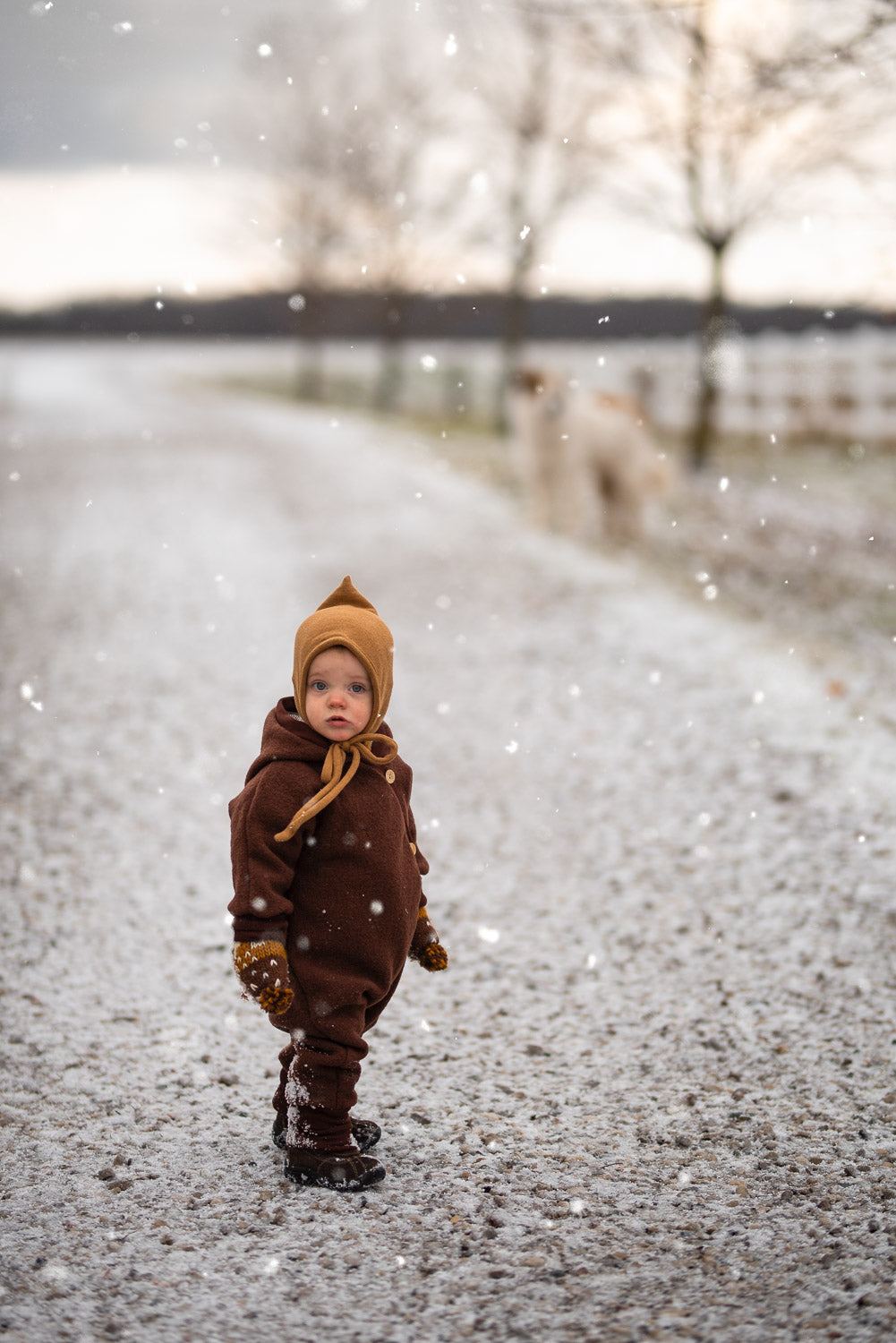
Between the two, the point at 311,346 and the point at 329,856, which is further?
the point at 311,346

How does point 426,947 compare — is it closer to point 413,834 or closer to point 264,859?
point 413,834

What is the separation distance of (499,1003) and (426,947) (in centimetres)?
101

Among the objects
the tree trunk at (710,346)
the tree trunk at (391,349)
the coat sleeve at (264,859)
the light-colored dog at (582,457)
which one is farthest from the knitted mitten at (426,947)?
the tree trunk at (391,349)

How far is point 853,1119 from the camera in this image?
2.79m

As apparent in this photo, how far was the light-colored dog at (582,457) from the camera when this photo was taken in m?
10.4

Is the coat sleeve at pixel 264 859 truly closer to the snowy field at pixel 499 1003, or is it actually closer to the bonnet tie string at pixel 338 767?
the bonnet tie string at pixel 338 767

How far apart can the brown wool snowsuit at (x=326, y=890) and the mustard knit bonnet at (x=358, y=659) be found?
0.11ft

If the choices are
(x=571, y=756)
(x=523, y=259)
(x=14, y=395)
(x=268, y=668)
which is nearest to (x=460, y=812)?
(x=571, y=756)

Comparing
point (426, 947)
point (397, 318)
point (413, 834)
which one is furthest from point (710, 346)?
point (426, 947)

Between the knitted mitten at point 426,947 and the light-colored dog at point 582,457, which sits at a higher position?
the light-colored dog at point 582,457

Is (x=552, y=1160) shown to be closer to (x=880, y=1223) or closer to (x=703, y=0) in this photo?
Result: (x=880, y=1223)

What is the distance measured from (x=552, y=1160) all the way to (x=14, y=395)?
26.1 metres

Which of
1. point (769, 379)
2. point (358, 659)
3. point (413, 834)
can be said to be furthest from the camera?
point (769, 379)

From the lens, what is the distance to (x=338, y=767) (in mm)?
2293
